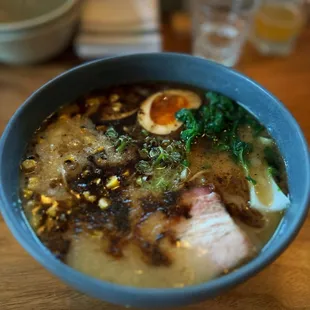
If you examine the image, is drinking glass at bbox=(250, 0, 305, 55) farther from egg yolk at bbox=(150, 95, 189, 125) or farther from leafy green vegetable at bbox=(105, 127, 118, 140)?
leafy green vegetable at bbox=(105, 127, 118, 140)

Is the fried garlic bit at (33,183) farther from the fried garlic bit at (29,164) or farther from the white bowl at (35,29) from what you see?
the white bowl at (35,29)

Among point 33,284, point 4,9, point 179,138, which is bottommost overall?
point 33,284

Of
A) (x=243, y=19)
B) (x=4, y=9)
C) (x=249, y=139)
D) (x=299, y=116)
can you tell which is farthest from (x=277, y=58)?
(x=4, y=9)

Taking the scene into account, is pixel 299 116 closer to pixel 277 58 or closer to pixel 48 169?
pixel 277 58

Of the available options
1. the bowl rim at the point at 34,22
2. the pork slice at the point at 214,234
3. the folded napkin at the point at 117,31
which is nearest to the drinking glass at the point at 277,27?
the folded napkin at the point at 117,31

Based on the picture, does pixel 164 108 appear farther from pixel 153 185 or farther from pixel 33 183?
pixel 33 183
